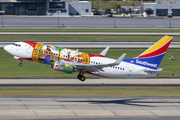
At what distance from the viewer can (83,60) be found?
182 ft

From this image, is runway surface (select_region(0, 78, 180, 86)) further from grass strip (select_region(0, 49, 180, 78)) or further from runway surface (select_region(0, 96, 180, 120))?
runway surface (select_region(0, 96, 180, 120))

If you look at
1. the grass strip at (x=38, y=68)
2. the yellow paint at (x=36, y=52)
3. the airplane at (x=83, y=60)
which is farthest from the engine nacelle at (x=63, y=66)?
the grass strip at (x=38, y=68)

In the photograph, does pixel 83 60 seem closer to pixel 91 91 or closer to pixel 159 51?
pixel 91 91

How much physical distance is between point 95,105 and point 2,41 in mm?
72167

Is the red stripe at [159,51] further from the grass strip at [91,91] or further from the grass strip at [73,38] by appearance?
the grass strip at [73,38]

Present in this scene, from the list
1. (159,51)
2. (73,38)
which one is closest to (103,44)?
(73,38)

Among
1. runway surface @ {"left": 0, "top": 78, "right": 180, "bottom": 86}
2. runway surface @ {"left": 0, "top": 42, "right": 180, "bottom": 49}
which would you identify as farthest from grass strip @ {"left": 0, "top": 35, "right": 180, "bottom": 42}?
runway surface @ {"left": 0, "top": 78, "right": 180, "bottom": 86}

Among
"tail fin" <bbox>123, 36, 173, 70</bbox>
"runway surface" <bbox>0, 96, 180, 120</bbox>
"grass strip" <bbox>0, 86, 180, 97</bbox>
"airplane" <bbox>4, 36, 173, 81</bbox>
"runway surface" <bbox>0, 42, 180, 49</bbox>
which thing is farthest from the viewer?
"runway surface" <bbox>0, 42, 180, 49</bbox>

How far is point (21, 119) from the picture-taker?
48625 millimetres

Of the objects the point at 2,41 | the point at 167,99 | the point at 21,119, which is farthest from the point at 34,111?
the point at 2,41

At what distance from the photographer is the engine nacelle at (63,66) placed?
171ft

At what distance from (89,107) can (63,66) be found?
9317 millimetres

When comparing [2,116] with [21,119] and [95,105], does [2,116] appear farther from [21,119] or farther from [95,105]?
[95,105]

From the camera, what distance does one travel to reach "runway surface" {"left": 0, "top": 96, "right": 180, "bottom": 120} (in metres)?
51.5
